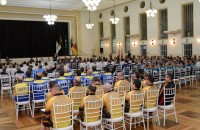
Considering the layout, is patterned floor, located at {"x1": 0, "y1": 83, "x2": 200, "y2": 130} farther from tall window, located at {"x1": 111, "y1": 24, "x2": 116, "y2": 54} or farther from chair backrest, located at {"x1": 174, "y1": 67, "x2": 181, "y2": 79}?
tall window, located at {"x1": 111, "y1": 24, "x2": 116, "y2": 54}

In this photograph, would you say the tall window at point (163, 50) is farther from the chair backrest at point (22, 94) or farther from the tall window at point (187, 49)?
the chair backrest at point (22, 94)

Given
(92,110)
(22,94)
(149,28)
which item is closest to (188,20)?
(149,28)

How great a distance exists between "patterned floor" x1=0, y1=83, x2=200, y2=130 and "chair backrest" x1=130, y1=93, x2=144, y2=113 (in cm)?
72

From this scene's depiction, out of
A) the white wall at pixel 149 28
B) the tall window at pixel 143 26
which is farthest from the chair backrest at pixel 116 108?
the tall window at pixel 143 26

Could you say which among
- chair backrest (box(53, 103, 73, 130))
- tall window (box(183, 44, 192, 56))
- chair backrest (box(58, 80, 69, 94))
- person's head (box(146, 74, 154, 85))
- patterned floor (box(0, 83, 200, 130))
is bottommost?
patterned floor (box(0, 83, 200, 130))

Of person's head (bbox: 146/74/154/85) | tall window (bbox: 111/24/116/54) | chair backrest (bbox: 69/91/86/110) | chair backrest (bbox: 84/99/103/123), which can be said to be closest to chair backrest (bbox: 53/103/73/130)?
chair backrest (bbox: 84/99/103/123)

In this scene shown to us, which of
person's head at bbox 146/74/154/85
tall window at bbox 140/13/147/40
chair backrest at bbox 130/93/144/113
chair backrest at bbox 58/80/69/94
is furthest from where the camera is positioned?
tall window at bbox 140/13/147/40

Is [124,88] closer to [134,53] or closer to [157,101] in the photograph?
[157,101]

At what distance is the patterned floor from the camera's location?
5.61 metres

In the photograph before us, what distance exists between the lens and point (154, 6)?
1831 cm

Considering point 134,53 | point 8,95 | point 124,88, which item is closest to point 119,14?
point 134,53

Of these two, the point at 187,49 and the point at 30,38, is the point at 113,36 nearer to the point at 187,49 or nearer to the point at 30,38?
the point at 30,38

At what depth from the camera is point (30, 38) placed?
23375 millimetres

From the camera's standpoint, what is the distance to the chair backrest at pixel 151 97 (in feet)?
17.4
